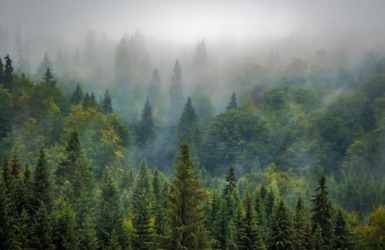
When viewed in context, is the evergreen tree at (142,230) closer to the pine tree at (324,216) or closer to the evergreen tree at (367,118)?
the pine tree at (324,216)

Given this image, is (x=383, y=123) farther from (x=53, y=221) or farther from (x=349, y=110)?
(x=53, y=221)

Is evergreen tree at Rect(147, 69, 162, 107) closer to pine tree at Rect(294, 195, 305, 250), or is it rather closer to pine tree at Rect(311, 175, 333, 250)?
pine tree at Rect(294, 195, 305, 250)

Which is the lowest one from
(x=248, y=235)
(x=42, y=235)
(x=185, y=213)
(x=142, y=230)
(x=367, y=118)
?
(x=248, y=235)

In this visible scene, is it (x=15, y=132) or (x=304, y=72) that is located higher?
(x=304, y=72)

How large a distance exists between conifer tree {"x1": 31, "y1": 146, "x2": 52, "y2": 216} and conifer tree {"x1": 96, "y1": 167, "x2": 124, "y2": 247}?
18.7 feet

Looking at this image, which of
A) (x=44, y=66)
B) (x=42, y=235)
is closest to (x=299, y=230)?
(x=42, y=235)

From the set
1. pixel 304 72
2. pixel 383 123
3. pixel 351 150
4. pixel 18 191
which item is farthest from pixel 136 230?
pixel 304 72

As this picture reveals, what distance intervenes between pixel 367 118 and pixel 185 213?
104743 mm

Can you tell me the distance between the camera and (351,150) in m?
109

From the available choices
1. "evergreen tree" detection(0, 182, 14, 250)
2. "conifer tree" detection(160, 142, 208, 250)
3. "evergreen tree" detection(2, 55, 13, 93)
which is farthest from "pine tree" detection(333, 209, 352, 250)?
"evergreen tree" detection(2, 55, 13, 93)

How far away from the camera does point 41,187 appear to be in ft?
132

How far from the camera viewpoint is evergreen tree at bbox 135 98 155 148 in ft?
399

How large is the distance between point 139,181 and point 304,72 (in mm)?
125122

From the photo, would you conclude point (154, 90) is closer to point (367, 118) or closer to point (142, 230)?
point (367, 118)
